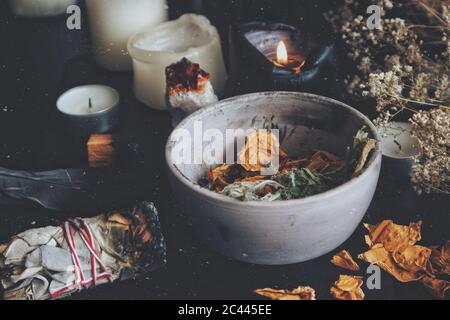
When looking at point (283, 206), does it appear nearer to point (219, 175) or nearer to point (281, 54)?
point (219, 175)

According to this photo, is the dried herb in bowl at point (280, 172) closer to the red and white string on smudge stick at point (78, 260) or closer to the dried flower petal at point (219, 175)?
the dried flower petal at point (219, 175)

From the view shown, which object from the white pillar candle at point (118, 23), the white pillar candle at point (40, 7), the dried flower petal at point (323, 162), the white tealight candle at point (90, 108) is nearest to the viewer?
the dried flower petal at point (323, 162)

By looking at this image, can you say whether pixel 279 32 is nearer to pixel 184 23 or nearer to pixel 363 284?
pixel 184 23

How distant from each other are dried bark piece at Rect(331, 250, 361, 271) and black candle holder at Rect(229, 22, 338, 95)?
233mm

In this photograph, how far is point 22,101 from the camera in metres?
1.00

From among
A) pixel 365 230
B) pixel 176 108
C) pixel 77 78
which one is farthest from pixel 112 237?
pixel 77 78

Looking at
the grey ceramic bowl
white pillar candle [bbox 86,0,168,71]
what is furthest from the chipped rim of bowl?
white pillar candle [bbox 86,0,168,71]

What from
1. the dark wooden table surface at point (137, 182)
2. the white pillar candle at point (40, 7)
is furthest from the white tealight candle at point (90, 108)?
the white pillar candle at point (40, 7)

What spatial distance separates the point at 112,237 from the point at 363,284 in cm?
28

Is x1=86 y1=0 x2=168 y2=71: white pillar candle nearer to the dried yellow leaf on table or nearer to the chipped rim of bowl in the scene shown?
the chipped rim of bowl

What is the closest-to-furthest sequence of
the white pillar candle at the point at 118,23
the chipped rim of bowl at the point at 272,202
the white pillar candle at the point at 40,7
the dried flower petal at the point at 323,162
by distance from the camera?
1. the chipped rim of bowl at the point at 272,202
2. the dried flower petal at the point at 323,162
3. the white pillar candle at the point at 118,23
4. the white pillar candle at the point at 40,7

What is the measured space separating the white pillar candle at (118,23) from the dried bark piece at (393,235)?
1.62ft

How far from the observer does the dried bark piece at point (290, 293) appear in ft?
2.12

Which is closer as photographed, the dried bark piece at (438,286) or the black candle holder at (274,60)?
the dried bark piece at (438,286)
